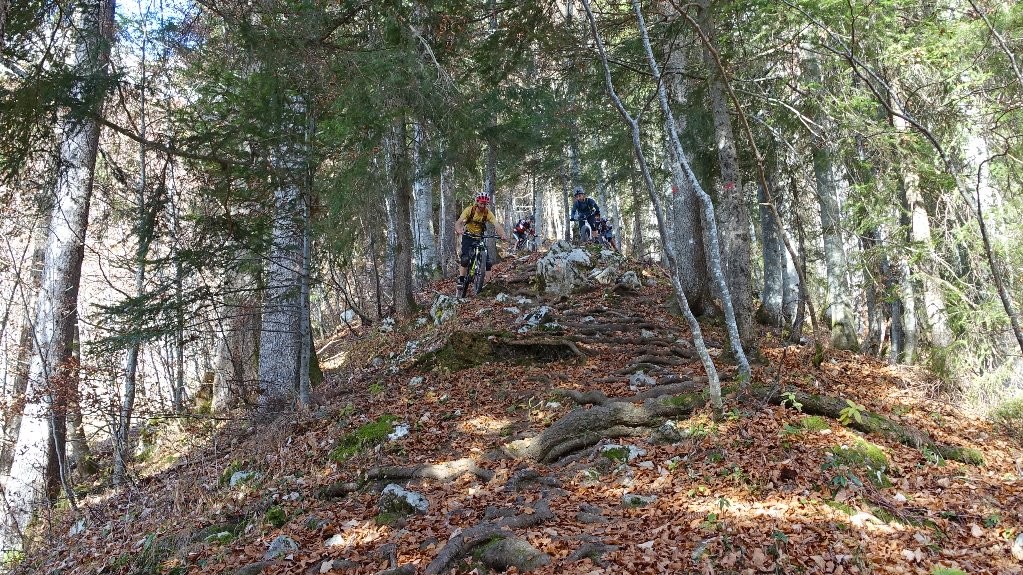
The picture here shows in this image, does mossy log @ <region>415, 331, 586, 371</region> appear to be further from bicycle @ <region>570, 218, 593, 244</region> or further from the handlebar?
bicycle @ <region>570, 218, 593, 244</region>

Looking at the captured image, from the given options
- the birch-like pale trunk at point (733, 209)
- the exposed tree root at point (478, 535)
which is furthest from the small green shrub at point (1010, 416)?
the exposed tree root at point (478, 535)

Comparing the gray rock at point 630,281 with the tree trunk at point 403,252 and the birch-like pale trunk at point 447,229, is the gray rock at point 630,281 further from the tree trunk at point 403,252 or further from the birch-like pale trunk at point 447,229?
the birch-like pale trunk at point 447,229

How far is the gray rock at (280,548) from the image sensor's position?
4816 mm

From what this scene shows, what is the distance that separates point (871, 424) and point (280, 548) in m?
5.66

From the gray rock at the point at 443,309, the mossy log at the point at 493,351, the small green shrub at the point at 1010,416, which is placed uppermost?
the gray rock at the point at 443,309

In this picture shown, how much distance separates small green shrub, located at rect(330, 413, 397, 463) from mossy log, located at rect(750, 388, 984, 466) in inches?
165

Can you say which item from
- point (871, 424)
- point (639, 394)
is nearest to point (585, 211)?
point (639, 394)

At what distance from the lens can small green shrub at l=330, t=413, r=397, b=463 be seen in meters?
6.63

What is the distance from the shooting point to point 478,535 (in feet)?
13.8

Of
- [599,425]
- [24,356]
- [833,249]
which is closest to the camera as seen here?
[599,425]

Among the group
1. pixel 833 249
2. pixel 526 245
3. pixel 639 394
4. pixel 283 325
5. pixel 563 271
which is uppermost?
pixel 526 245

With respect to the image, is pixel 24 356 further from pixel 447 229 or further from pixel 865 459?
pixel 865 459

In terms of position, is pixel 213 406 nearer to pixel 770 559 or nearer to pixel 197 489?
pixel 197 489

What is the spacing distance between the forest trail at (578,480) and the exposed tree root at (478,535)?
0.02 m
